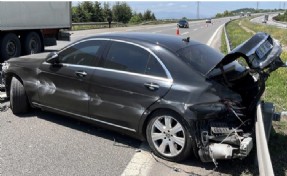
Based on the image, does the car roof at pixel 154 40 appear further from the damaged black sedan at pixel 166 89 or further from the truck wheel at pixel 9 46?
the truck wheel at pixel 9 46

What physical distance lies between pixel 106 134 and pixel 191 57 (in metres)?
1.70

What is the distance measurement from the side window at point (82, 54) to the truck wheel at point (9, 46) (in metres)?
6.98

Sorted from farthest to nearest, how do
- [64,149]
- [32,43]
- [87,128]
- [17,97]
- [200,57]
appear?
1. [32,43]
2. [17,97]
3. [87,128]
4. [200,57]
5. [64,149]

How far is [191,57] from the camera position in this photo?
5.27 metres

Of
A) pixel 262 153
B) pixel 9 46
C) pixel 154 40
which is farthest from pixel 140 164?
pixel 9 46

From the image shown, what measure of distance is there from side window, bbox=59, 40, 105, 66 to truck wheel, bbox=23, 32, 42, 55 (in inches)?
315

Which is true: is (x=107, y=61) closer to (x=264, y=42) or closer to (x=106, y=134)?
(x=106, y=134)

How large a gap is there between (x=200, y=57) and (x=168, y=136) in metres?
1.19

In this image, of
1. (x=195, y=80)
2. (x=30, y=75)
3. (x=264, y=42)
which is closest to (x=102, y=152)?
(x=195, y=80)

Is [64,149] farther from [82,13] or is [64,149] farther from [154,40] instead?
[82,13]

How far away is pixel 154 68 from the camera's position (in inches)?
202

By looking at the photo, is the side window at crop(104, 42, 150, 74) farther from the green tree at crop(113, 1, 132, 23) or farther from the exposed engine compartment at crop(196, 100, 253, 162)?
the green tree at crop(113, 1, 132, 23)

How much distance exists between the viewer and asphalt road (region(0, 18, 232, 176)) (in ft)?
15.3

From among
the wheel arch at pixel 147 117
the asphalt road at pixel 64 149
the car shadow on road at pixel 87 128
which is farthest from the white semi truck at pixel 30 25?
the wheel arch at pixel 147 117
